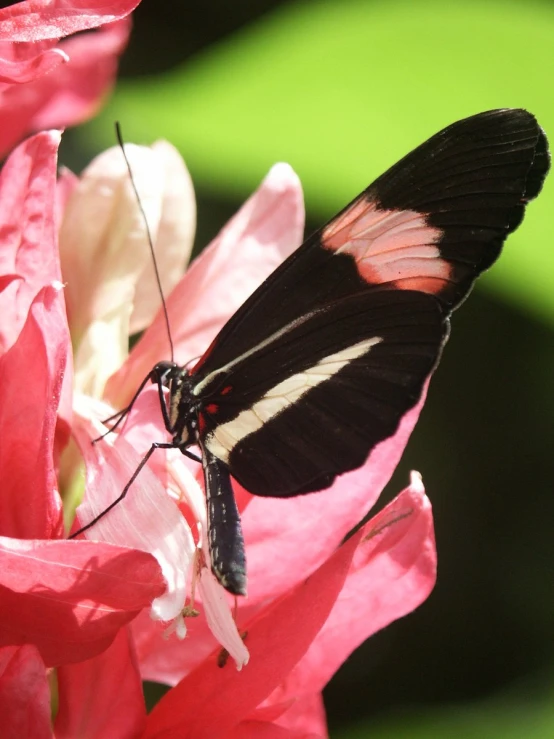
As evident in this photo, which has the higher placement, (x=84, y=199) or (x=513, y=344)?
(x=84, y=199)

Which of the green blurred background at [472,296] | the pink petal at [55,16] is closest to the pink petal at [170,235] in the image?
the pink petal at [55,16]

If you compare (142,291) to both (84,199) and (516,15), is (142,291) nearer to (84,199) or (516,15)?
(84,199)

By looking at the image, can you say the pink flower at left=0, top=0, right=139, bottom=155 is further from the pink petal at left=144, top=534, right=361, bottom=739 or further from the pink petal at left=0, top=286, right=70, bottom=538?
the pink petal at left=144, top=534, right=361, bottom=739

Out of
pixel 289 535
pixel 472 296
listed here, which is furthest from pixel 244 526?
pixel 472 296

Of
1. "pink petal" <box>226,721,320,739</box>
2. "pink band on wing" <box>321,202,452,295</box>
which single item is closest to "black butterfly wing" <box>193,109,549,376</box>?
"pink band on wing" <box>321,202,452,295</box>

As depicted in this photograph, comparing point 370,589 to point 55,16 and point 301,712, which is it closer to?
point 301,712

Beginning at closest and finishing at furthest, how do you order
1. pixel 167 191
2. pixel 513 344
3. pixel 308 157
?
pixel 167 191 → pixel 308 157 → pixel 513 344

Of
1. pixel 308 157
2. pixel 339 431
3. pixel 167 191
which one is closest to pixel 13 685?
pixel 339 431
